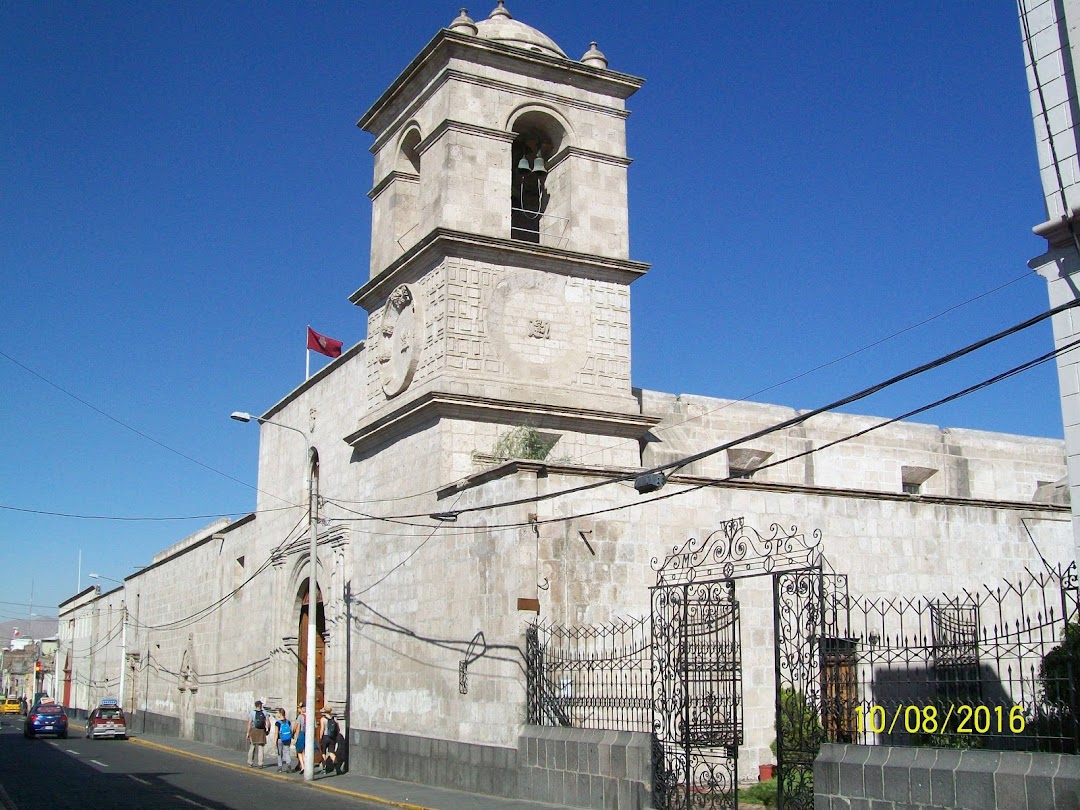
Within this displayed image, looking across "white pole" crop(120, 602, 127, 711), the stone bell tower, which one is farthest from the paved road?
"white pole" crop(120, 602, 127, 711)

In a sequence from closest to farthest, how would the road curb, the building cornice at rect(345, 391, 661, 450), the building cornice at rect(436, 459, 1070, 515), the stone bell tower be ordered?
the road curb → the building cornice at rect(436, 459, 1070, 515) → the building cornice at rect(345, 391, 661, 450) → the stone bell tower

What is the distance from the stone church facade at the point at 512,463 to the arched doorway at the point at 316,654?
0.35 ft

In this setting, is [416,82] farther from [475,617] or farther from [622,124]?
[475,617]

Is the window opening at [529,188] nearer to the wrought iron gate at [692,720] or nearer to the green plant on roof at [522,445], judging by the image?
the green plant on roof at [522,445]

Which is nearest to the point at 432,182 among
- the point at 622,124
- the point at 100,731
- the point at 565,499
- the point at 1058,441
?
the point at 622,124

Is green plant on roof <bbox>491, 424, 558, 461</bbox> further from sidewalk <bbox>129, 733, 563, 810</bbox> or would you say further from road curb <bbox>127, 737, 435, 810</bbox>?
road curb <bbox>127, 737, 435, 810</bbox>

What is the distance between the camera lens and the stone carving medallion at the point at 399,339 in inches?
923

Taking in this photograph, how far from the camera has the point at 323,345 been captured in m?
31.1

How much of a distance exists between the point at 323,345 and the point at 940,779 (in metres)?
23.5

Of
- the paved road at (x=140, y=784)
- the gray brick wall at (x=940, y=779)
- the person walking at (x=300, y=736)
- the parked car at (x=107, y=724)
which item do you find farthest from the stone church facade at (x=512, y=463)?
the parked car at (x=107, y=724)

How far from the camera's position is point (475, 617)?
61.9 ft

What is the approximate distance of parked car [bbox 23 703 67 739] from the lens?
41875 mm

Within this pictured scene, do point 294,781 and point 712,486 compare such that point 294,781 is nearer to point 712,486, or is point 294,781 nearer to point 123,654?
point 712,486

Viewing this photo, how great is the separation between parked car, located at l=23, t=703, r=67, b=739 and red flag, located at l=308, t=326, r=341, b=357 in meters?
21.8
